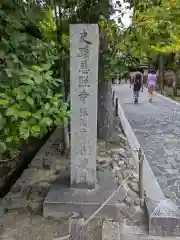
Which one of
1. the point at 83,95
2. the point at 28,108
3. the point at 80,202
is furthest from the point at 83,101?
the point at 28,108

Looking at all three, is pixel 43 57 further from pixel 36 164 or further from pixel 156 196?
pixel 36 164

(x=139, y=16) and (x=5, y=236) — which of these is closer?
(x=5, y=236)

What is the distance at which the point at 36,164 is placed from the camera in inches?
233

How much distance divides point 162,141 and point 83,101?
5216 millimetres

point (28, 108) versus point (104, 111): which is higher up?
point (28, 108)

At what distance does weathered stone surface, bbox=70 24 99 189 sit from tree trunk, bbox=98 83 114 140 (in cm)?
325

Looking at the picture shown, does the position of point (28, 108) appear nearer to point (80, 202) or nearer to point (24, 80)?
point (24, 80)

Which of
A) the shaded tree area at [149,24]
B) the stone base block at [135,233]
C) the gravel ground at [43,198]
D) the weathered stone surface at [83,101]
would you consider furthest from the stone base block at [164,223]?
the shaded tree area at [149,24]

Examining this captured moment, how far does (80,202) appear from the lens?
3.95m

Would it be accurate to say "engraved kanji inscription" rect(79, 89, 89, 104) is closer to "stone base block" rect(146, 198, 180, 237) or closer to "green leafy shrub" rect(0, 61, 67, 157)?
"green leafy shrub" rect(0, 61, 67, 157)

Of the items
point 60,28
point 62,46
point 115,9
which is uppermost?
point 115,9

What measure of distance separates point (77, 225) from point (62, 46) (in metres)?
3.79

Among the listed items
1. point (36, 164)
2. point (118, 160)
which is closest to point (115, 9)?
point (118, 160)

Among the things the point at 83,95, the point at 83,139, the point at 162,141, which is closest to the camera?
the point at 83,95
